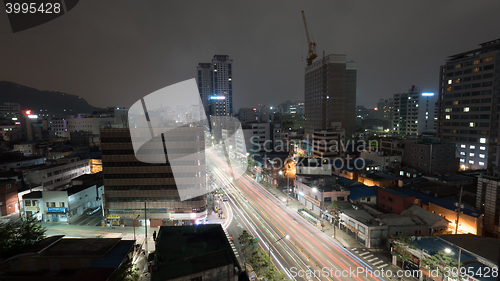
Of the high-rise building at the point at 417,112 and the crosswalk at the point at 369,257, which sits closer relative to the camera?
the crosswalk at the point at 369,257

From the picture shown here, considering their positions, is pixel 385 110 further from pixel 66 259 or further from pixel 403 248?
pixel 66 259

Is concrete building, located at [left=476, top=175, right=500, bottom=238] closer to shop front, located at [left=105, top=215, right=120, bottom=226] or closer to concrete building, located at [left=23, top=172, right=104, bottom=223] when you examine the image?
shop front, located at [left=105, top=215, right=120, bottom=226]

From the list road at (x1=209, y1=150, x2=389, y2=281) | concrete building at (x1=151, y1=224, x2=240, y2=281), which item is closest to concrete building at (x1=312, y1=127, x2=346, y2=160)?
road at (x1=209, y1=150, x2=389, y2=281)

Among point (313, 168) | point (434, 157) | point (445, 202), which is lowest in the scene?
point (445, 202)

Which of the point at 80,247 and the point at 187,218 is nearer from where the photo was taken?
the point at 80,247

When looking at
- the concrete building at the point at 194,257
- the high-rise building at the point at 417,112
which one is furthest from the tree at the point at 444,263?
the high-rise building at the point at 417,112

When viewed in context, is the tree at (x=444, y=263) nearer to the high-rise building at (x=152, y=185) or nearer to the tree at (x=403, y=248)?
the tree at (x=403, y=248)

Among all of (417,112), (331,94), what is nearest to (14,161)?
(331,94)
